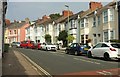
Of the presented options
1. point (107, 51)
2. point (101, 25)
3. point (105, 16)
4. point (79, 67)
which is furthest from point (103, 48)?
point (101, 25)

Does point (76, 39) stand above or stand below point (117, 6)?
below

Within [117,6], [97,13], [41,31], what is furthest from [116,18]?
[41,31]

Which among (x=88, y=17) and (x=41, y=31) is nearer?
(x=88, y=17)

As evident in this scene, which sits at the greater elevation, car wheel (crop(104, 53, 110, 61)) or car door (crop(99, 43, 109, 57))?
car door (crop(99, 43, 109, 57))

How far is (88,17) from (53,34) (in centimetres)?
2471

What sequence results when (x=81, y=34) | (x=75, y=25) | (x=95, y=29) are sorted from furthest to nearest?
(x=75, y=25) → (x=81, y=34) → (x=95, y=29)

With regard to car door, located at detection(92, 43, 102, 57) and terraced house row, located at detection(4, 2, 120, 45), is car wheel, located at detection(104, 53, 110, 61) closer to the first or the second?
car door, located at detection(92, 43, 102, 57)

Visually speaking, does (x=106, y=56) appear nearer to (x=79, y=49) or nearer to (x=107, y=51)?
(x=107, y=51)

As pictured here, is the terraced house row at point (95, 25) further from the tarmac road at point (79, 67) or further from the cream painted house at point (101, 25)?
the tarmac road at point (79, 67)

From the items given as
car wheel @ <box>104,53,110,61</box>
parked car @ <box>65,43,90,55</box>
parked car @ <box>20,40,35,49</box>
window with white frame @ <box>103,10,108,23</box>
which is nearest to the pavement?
car wheel @ <box>104,53,110,61</box>

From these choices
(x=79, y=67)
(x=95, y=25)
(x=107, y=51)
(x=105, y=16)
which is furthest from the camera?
(x=95, y=25)

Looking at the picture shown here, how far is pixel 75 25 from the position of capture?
187 feet

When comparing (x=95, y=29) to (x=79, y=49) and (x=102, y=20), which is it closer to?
(x=102, y=20)

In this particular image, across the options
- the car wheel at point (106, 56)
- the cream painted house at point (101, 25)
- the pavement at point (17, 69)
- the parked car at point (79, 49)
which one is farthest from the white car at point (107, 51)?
the cream painted house at point (101, 25)
